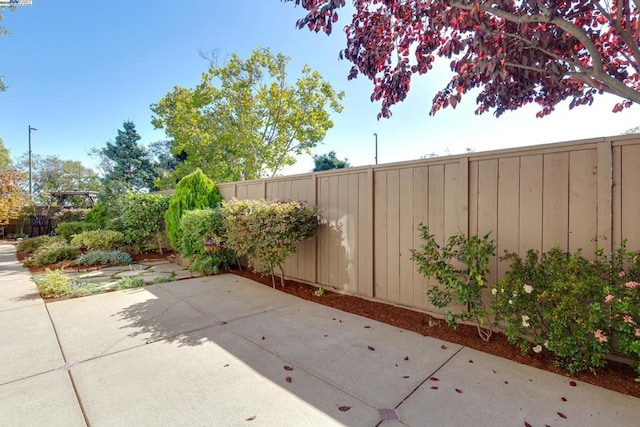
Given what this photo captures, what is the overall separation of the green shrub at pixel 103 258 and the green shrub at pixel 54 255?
0.59 m

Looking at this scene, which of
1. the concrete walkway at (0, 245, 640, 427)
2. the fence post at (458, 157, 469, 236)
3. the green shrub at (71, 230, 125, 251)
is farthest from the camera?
the green shrub at (71, 230, 125, 251)

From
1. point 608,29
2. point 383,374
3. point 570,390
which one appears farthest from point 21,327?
point 608,29

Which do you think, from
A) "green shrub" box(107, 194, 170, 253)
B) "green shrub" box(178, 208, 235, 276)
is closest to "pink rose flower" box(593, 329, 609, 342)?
"green shrub" box(178, 208, 235, 276)

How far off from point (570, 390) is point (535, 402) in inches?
14.0

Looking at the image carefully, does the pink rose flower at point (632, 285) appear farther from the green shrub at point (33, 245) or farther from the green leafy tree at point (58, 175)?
the green leafy tree at point (58, 175)

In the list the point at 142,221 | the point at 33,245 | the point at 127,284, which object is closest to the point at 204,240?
the point at 127,284

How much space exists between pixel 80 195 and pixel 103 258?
11765 millimetres

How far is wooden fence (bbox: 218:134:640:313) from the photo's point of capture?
2229 mm

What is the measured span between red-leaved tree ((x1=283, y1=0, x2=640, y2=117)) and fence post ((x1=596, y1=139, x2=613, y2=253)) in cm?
48

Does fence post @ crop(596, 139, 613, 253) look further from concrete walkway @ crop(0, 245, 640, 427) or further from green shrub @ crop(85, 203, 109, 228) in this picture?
green shrub @ crop(85, 203, 109, 228)

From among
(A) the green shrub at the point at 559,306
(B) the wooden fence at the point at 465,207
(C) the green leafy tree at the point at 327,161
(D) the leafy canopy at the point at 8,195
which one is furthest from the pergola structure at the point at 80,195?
(A) the green shrub at the point at 559,306

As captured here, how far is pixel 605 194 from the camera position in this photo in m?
2.23

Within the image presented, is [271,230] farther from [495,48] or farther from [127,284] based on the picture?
[495,48]

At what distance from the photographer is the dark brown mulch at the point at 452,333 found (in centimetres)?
205
